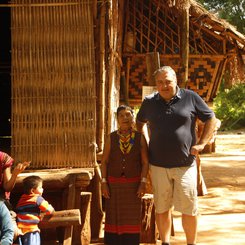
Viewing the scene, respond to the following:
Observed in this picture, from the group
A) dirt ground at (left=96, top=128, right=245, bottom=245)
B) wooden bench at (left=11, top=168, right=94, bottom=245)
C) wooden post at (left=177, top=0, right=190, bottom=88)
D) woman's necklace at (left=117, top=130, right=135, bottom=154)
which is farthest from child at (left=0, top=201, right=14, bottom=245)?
wooden post at (left=177, top=0, right=190, bottom=88)

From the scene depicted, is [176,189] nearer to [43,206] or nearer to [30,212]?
[43,206]

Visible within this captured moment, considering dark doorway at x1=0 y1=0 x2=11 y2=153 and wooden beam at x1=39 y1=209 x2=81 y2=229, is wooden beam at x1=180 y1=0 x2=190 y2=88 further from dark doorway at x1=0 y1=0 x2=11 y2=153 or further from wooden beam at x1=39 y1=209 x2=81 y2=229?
wooden beam at x1=39 y1=209 x2=81 y2=229

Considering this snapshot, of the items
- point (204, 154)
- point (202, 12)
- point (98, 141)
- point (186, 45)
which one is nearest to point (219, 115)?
point (204, 154)

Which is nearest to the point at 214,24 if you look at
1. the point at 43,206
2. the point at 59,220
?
the point at 59,220

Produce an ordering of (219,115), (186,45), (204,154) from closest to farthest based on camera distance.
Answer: (186,45) < (204,154) < (219,115)

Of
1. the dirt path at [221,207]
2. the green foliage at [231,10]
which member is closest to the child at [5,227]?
the dirt path at [221,207]

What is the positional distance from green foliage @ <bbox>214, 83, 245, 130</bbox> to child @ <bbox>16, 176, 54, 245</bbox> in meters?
26.8

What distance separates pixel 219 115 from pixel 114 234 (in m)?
29.6

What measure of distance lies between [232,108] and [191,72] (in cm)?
2241

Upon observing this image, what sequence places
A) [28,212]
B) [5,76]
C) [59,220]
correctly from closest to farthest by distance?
1. [28,212]
2. [59,220]
3. [5,76]

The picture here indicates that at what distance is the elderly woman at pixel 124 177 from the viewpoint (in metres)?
4.17

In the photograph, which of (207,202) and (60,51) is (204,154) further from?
(60,51)

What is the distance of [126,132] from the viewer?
13.8 feet

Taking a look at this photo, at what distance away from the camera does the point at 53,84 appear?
16.2ft
